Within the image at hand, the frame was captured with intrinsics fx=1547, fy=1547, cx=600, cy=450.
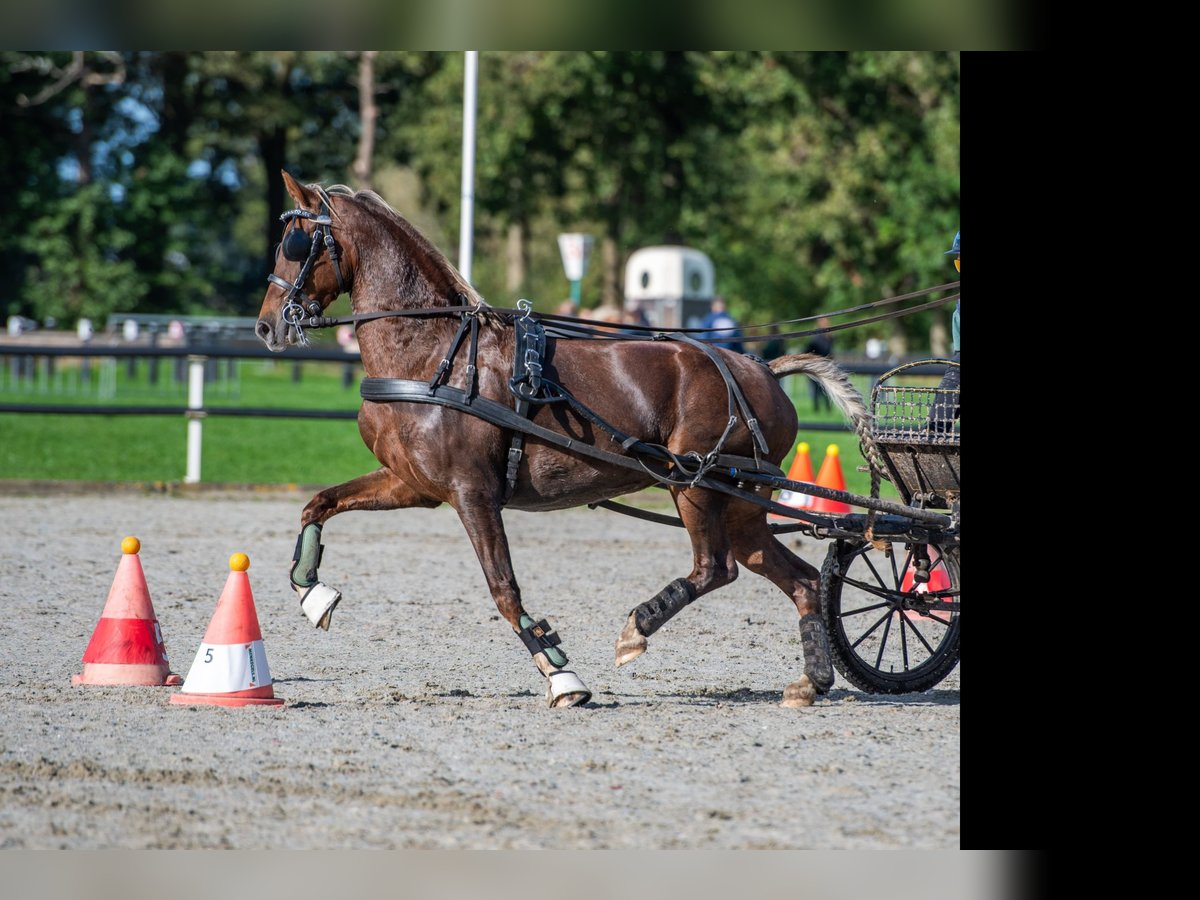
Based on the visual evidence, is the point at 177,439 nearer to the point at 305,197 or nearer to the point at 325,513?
the point at 325,513

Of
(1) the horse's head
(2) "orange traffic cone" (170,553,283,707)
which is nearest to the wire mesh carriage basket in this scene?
(1) the horse's head

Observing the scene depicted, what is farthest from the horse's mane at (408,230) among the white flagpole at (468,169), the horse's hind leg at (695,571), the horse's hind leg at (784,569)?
the white flagpole at (468,169)

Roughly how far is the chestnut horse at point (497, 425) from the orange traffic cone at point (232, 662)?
26 cm

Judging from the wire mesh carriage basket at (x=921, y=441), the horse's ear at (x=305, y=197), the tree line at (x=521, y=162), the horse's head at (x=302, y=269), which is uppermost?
the tree line at (x=521, y=162)

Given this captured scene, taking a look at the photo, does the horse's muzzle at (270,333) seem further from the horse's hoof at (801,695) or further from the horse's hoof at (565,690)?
the horse's hoof at (801,695)

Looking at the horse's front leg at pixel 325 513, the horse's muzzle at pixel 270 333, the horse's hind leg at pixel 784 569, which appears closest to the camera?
the horse's muzzle at pixel 270 333

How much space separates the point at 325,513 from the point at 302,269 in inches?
41.9

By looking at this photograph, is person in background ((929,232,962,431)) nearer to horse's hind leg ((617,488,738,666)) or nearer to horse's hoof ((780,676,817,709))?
horse's hind leg ((617,488,738,666))

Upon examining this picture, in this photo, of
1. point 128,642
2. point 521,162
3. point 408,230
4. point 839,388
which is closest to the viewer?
point 408,230

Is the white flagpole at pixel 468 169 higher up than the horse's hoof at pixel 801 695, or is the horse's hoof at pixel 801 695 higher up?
the white flagpole at pixel 468 169

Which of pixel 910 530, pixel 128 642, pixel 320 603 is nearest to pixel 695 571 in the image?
pixel 910 530

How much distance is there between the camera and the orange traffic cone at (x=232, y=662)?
634 centimetres

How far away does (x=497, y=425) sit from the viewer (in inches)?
248
